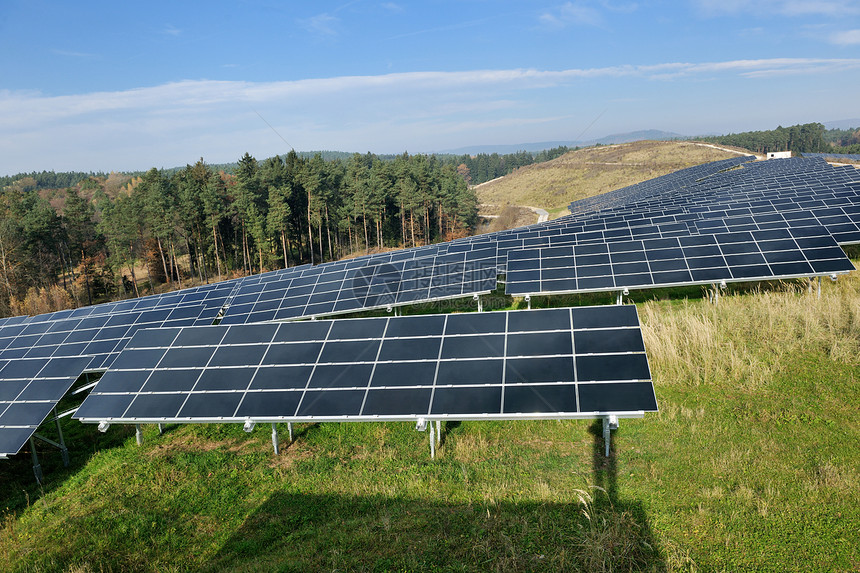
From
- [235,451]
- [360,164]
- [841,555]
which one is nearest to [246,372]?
[235,451]

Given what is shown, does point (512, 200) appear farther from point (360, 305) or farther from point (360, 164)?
point (360, 305)

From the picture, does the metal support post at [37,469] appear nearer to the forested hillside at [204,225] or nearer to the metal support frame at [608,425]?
the metal support frame at [608,425]

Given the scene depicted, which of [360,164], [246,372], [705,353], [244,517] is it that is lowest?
[244,517]

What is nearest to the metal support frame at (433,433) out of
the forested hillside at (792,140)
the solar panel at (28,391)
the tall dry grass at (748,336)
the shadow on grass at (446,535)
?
the shadow on grass at (446,535)

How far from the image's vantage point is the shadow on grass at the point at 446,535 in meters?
7.99

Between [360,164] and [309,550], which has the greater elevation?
[360,164]

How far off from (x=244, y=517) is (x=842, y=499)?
11359 mm

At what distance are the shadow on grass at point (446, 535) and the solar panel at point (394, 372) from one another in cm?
Answer: 173

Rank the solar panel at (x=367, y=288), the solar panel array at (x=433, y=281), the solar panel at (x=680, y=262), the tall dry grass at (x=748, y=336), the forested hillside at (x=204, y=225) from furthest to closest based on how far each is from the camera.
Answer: the forested hillside at (x=204, y=225) < the solar panel at (x=367, y=288) < the solar panel at (x=680, y=262) < the solar panel array at (x=433, y=281) < the tall dry grass at (x=748, y=336)

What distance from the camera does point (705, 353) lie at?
14289 mm

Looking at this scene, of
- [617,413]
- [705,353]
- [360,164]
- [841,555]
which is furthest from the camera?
[360,164]

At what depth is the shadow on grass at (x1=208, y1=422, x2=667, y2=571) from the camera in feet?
26.2

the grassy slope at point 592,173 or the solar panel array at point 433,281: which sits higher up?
the grassy slope at point 592,173

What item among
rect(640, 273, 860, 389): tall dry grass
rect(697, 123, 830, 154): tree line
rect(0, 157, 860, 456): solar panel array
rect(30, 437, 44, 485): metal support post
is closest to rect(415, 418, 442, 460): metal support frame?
rect(0, 157, 860, 456): solar panel array
